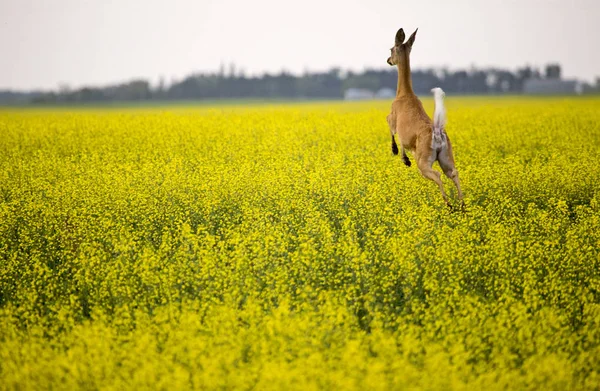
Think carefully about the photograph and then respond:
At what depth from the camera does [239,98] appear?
73250 millimetres

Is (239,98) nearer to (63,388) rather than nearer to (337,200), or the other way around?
(337,200)

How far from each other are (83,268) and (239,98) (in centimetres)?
6558

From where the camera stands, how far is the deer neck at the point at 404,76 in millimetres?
11164

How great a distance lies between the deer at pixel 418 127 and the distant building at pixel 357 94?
194 feet

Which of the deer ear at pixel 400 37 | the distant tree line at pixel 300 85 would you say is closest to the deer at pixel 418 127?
the deer ear at pixel 400 37

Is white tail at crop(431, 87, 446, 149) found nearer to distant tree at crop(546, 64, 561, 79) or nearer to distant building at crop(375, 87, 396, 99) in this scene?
distant building at crop(375, 87, 396, 99)

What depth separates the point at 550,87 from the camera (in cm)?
7419

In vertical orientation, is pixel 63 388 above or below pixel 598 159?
below

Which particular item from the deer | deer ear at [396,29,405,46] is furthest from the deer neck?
deer ear at [396,29,405,46]

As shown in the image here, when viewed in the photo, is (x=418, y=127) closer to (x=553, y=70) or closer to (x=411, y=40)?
(x=411, y=40)

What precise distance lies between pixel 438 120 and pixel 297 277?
126 inches

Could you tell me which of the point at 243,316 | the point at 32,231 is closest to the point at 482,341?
the point at 243,316

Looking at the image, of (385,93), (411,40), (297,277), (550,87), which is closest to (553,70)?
(550,87)

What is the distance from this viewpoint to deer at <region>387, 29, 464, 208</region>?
10250 mm
